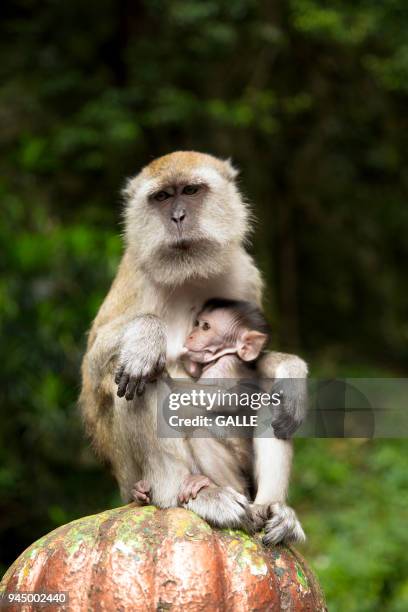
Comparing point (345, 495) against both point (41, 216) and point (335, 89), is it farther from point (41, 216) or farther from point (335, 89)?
point (335, 89)

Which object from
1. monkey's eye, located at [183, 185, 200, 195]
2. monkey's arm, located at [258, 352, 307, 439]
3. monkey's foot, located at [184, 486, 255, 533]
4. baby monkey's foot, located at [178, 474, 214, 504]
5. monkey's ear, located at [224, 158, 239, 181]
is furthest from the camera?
monkey's ear, located at [224, 158, 239, 181]

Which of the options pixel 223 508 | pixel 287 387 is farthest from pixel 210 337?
pixel 223 508

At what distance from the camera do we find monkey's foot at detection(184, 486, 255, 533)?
11.1 feet

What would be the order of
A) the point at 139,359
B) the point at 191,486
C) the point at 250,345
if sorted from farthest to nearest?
the point at 250,345, the point at 139,359, the point at 191,486

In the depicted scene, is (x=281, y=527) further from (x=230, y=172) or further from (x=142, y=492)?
(x=230, y=172)

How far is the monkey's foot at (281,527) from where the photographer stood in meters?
3.45

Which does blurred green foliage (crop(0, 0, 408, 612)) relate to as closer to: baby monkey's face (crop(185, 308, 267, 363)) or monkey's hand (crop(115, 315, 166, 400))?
baby monkey's face (crop(185, 308, 267, 363))

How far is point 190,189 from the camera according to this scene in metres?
4.38

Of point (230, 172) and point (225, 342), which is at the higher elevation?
point (230, 172)

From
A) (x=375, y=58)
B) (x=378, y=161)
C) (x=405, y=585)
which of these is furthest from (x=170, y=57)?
(x=405, y=585)

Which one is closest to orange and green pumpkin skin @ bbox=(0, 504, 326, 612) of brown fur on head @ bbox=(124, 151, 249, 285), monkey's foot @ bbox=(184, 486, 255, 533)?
monkey's foot @ bbox=(184, 486, 255, 533)

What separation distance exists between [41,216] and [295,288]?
5.29 meters

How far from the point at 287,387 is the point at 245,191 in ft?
12.1

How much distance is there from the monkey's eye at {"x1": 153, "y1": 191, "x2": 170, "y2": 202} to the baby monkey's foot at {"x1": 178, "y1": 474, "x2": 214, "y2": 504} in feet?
4.96
